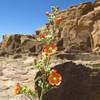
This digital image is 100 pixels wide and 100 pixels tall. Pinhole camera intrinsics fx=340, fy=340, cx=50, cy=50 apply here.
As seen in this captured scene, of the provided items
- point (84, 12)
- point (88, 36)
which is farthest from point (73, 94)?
point (84, 12)

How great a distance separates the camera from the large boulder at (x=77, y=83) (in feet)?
75.4

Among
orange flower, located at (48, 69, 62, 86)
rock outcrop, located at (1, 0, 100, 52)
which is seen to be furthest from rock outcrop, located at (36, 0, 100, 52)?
orange flower, located at (48, 69, 62, 86)

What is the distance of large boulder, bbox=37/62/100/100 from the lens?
22967mm

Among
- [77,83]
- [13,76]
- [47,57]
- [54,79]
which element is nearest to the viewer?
[54,79]

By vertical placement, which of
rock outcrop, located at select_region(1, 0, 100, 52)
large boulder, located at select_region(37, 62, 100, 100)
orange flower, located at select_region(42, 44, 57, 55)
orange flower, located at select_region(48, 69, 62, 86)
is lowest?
large boulder, located at select_region(37, 62, 100, 100)

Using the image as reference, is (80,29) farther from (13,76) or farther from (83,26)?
(13,76)

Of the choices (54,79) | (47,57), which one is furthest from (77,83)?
(54,79)

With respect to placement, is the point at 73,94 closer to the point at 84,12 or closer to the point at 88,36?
the point at 88,36

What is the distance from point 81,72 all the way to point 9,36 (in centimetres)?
4261

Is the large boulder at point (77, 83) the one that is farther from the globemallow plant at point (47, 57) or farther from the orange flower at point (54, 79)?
the orange flower at point (54, 79)

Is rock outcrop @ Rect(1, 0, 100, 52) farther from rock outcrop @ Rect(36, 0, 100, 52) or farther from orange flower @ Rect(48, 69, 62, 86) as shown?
orange flower @ Rect(48, 69, 62, 86)

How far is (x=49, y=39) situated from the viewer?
340 inches

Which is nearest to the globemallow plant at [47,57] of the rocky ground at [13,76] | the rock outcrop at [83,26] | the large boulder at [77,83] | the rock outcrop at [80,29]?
the rocky ground at [13,76]

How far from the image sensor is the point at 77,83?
25.0 meters
